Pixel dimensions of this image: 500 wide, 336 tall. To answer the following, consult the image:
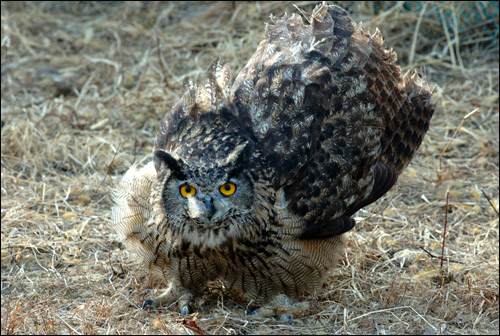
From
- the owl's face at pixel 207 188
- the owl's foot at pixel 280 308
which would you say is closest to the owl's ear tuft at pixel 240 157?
the owl's face at pixel 207 188

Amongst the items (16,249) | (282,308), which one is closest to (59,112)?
(16,249)

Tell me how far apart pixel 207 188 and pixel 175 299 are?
37.9 inches

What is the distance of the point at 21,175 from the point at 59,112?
1.04 metres

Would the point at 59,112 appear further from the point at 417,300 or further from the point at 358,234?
the point at 417,300

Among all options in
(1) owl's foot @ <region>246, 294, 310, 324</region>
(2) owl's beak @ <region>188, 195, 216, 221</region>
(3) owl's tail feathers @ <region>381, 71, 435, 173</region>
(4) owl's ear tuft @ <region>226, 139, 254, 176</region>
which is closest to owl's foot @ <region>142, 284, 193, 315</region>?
(1) owl's foot @ <region>246, 294, 310, 324</region>

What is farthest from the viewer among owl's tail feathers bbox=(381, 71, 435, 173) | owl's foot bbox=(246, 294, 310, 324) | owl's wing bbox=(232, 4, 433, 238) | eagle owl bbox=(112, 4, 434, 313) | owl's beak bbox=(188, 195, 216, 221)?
owl's tail feathers bbox=(381, 71, 435, 173)

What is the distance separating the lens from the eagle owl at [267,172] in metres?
3.38

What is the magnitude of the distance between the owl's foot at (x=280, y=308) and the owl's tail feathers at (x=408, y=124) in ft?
3.41

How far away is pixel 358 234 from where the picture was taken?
4629 millimetres

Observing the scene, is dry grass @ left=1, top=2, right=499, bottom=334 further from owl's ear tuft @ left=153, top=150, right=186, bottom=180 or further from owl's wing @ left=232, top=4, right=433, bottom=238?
owl's ear tuft @ left=153, top=150, right=186, bottom=180

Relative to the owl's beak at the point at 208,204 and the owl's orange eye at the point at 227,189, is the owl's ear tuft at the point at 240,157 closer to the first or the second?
the owl's orange eye at the point at 227,189

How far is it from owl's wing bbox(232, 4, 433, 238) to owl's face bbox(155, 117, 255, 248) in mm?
195

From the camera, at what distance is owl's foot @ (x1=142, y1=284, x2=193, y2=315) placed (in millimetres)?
3818

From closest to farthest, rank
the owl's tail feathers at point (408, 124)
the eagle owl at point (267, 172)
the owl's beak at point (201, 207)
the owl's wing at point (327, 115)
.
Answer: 1. the owl's beak at point (201, 207)
2. the eagle owl at point (267, 172)
3. the owl's wing at point (327, 115)
4. the owl's tail feathers at point (408, 124)
